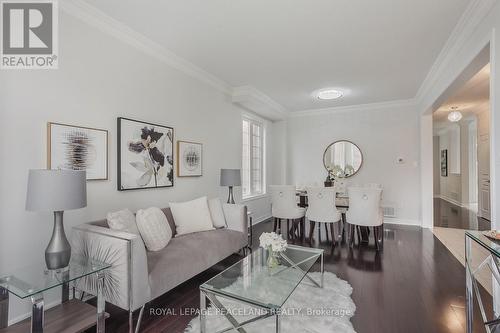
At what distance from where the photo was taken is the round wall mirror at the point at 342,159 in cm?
605

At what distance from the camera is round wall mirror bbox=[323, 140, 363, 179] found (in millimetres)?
6055

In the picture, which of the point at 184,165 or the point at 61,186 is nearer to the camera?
the point at 61,186

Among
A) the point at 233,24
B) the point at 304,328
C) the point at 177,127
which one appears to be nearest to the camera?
the point at 304,328

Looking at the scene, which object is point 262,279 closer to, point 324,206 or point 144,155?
point 144,155

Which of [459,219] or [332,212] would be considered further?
[459,219]

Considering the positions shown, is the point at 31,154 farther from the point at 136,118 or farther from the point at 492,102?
the point at 492,102

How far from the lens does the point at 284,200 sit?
4.41 m

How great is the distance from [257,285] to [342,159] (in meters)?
4.95

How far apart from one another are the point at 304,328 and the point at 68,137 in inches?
102

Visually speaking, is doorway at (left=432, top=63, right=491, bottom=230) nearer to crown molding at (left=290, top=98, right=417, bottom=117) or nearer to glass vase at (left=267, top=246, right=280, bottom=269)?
crown molding at (left=290, top=98, right=417, bottom=117)

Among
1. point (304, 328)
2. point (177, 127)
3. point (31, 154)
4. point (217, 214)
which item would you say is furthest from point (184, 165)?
point (304, 328)

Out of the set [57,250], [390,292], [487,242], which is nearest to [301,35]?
[487,242]

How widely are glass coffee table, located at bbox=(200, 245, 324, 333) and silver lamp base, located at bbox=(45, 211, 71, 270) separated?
0.99m

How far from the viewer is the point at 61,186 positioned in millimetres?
1711
